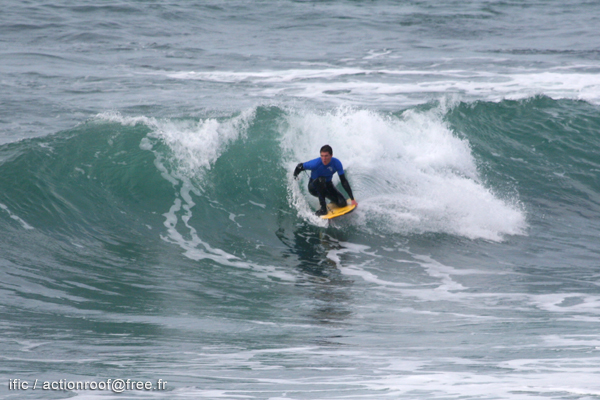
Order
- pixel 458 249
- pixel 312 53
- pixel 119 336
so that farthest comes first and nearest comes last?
pixel 312 53 < pixel 458 249 < pixel 119 336

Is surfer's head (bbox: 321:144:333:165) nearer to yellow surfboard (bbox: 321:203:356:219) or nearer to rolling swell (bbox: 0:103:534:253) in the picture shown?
yellow surfboard (bbox: 321:203:356:219)

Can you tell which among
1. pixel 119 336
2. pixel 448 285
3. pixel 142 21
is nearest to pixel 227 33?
pixel 142 21

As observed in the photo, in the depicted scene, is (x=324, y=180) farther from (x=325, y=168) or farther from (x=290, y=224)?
(x=290, y=224)

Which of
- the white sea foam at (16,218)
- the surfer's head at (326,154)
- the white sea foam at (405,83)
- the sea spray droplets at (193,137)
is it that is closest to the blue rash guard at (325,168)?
the surfer's head at (326,154)

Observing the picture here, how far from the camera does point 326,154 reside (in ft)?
33.1

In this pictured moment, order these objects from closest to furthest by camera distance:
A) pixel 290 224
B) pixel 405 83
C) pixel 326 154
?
1. pixel 326 154
2. pixel 290 224
3. pixel 405 83

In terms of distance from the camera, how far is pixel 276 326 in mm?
6566

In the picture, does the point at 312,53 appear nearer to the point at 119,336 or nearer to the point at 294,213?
the point at 294,213

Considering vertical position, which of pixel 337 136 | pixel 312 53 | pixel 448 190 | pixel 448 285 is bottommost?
pixel 448 285

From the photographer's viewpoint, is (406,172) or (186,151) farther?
(186,151)

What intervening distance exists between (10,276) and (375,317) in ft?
14.2

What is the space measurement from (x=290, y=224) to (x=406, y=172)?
2.52 metres

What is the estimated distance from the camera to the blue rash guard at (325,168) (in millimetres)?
10352

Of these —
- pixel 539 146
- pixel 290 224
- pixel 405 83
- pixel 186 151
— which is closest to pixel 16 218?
pixel 186 151
